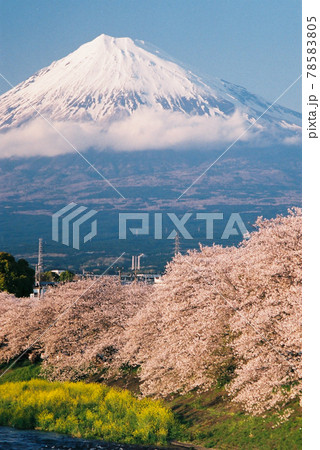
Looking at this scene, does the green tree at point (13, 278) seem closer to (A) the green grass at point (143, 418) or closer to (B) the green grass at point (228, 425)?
(A) the green grass at point (143, 418)

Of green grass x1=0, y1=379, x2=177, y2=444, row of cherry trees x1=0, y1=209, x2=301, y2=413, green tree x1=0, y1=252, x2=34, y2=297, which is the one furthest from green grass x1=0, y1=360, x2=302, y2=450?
green tree x1=0, y1=252, x2=34, y2=297

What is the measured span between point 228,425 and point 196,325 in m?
4.70

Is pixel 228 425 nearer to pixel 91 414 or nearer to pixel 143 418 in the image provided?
pixel 143 418

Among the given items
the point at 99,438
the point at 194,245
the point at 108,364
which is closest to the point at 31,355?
the point at 108,364

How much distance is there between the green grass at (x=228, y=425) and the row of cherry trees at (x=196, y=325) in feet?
2.23

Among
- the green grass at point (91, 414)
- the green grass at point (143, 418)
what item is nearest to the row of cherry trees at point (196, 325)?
the green grass at point (143, 418)

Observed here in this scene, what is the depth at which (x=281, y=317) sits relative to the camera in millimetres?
22984

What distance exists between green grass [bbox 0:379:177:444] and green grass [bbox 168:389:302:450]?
1036 mm

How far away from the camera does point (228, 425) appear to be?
25.4m

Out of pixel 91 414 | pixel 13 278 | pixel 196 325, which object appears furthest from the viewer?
pixel 13 278

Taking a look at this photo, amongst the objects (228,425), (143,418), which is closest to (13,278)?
(143,418)

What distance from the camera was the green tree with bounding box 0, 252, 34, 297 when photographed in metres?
69.6
